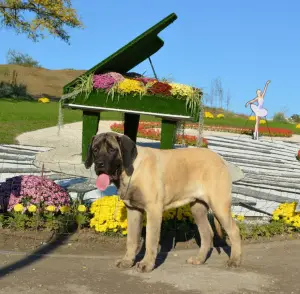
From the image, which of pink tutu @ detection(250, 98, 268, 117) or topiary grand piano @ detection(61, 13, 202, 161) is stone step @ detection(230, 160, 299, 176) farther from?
pink tutu @ detection(250, 98, 268, 117)

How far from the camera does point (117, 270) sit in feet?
17.9

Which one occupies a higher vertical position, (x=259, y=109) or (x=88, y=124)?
(x=259, y=109)

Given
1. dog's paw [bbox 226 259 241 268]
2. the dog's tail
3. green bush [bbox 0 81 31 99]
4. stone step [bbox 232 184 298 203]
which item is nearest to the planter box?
stone step [bbox 232 184 298 203]

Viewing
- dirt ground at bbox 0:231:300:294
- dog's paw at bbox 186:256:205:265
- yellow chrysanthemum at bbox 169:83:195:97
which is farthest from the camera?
yellow chrysanthemum at bbox 169:83:195:97

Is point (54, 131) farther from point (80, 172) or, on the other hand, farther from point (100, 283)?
point (100, 283)

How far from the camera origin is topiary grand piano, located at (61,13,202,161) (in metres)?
11.4

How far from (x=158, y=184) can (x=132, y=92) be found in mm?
6220

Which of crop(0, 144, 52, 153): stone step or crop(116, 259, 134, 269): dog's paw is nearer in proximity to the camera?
crop(116, 259, 134, 269): dog's paw

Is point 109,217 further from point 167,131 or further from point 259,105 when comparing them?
point 259,105

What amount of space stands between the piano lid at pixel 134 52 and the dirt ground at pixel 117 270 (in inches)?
220

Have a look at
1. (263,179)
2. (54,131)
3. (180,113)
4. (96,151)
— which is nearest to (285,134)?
(54,131)

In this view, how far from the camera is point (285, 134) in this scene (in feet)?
95.1

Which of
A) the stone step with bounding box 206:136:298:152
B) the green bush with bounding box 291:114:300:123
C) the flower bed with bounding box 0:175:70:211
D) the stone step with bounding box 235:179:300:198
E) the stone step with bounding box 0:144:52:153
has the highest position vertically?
the green bush with bounding box 291:114:300:123

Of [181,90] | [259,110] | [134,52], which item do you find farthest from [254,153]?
[134,52]
